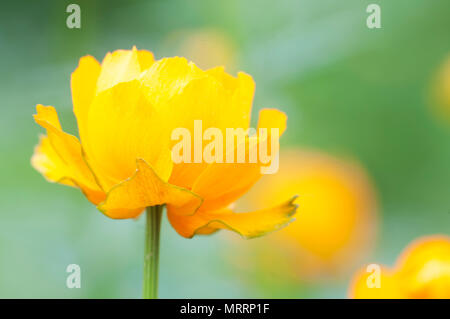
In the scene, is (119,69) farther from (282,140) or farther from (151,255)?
(282,140)

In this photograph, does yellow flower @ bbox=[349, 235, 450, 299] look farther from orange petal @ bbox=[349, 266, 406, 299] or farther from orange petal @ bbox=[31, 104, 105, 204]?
orange petal @ bbox=[31, 104, 105, 204]

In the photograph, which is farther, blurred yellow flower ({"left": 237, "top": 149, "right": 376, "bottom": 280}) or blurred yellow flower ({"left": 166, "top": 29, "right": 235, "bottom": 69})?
blurred yellow flower ({"left": 166, "top": 29, "right": 235, "bottom": 69})

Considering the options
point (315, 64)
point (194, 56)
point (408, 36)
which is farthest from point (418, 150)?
point (194, 56)

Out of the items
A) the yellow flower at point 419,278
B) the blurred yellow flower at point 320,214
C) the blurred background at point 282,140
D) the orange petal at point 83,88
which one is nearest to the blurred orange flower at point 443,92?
the blurred background at point 282,140

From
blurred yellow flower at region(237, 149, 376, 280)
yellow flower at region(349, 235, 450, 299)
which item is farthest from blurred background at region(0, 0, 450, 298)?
yellow flower at region(349, 235, 450, 299)

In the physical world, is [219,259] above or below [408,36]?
below

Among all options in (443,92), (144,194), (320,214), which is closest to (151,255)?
(144,194)

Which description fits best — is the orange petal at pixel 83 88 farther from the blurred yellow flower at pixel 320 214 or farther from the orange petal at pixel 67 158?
the blurred yellow flower at pixel 320 214

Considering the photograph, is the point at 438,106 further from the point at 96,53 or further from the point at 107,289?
the point at 107,289

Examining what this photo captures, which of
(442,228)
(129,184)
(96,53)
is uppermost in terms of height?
(96,53)
